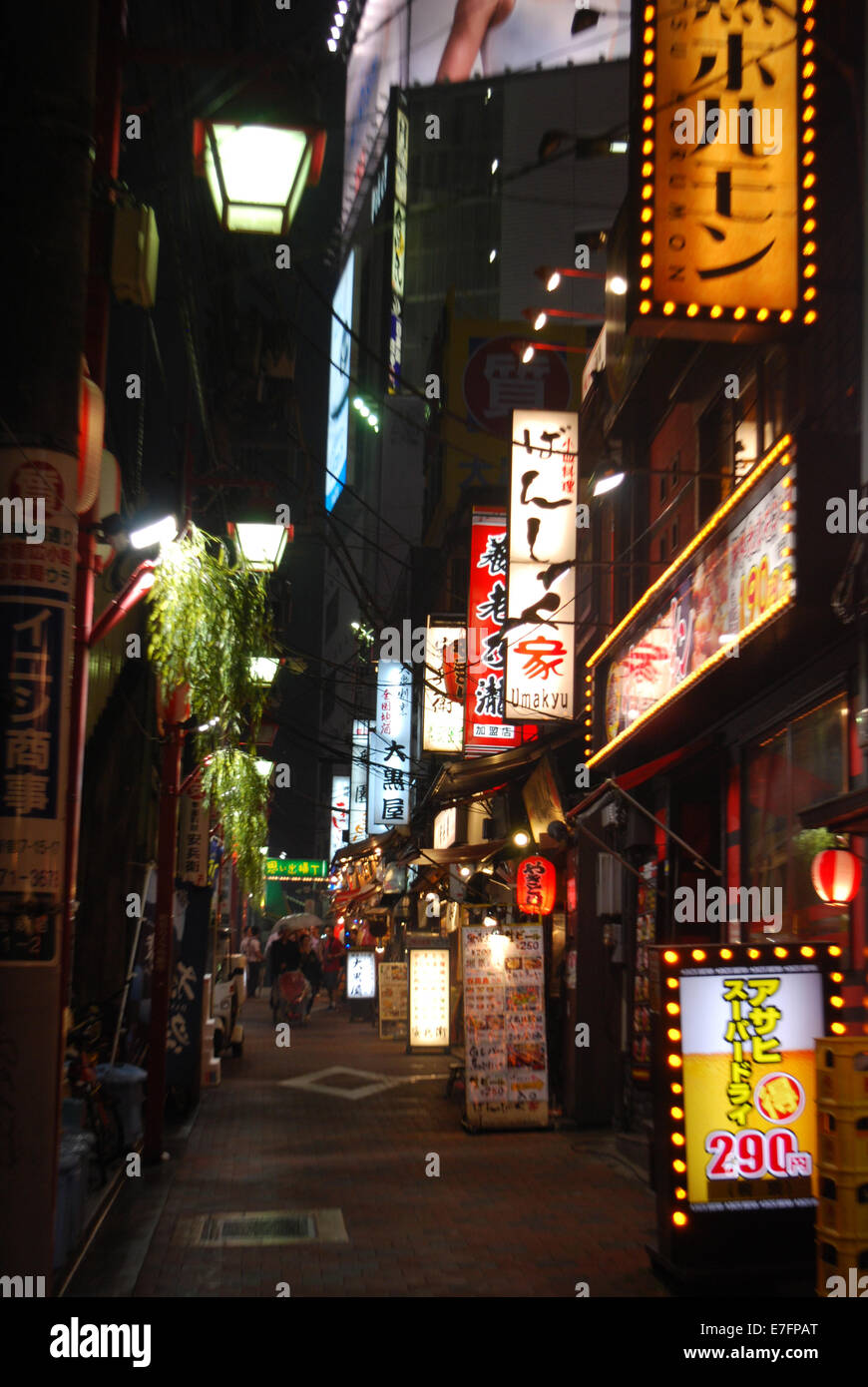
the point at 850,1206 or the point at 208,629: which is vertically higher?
the point at 208,629

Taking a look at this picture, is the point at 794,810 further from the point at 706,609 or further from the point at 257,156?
the point at 257,156

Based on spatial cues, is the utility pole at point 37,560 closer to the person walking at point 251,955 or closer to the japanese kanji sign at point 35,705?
the japanese kanji sign at point 35,705

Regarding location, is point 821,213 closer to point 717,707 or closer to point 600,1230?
point 717,707

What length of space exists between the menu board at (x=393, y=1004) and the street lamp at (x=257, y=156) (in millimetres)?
24278

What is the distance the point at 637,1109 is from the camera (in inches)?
605

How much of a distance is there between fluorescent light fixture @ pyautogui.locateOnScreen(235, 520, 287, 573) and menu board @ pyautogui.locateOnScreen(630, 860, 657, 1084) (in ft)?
20.2

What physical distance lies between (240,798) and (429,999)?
13006 mm

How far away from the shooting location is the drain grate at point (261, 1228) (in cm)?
1016

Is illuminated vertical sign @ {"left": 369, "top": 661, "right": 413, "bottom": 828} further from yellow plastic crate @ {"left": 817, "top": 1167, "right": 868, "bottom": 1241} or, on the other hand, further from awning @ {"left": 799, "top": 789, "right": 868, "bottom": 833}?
yellow plastic crate @ {"left": 817, "top": 1167, "right": 868, "bottom": 1241}

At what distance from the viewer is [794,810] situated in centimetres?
1113

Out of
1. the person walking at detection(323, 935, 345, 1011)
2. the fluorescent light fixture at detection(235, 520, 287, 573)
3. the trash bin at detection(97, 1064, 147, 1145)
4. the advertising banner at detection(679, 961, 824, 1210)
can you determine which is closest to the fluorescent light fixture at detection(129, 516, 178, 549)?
the advertising banner at detection(679, 961, 824, 1210)

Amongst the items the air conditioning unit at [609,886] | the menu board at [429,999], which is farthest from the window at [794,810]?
the menu board at [429,999]

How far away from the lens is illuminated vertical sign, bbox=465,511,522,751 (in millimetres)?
21484

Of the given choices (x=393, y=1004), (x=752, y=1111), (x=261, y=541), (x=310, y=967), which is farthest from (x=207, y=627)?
(x=310, y=967)
